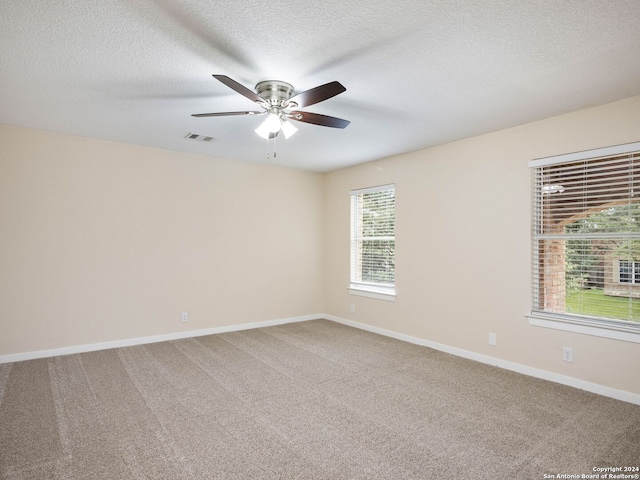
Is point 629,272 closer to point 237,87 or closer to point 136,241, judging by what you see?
point 237,87

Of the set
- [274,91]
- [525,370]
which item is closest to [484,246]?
[525,370]

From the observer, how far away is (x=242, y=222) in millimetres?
5480

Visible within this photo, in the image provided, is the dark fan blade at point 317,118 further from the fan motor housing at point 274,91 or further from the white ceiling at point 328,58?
the white ceiling at point 328,58

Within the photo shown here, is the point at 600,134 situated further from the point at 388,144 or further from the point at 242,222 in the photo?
the point at 242,222

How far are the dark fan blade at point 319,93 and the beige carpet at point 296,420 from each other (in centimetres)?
220

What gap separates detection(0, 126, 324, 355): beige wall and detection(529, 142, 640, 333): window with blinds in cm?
348

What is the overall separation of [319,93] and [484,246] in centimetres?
263

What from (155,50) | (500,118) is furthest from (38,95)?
(500,118)

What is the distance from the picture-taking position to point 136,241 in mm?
4641

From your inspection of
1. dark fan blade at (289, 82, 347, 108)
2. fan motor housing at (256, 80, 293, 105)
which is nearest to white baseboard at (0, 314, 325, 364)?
fan motor housing at (256, 80, 293, 105)

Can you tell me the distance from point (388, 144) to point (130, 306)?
3.68 metres

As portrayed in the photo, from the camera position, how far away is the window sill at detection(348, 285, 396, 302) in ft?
16.8

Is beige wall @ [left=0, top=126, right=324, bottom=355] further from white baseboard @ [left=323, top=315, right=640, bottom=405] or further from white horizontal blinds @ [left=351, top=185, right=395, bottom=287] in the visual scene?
white baseboard @ [left=323, top=315, right=640, bottom=405]

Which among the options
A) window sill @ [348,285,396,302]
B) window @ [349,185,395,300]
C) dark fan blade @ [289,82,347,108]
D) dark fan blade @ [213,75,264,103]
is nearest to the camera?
dark fan blade @ [213,75,264,103]
